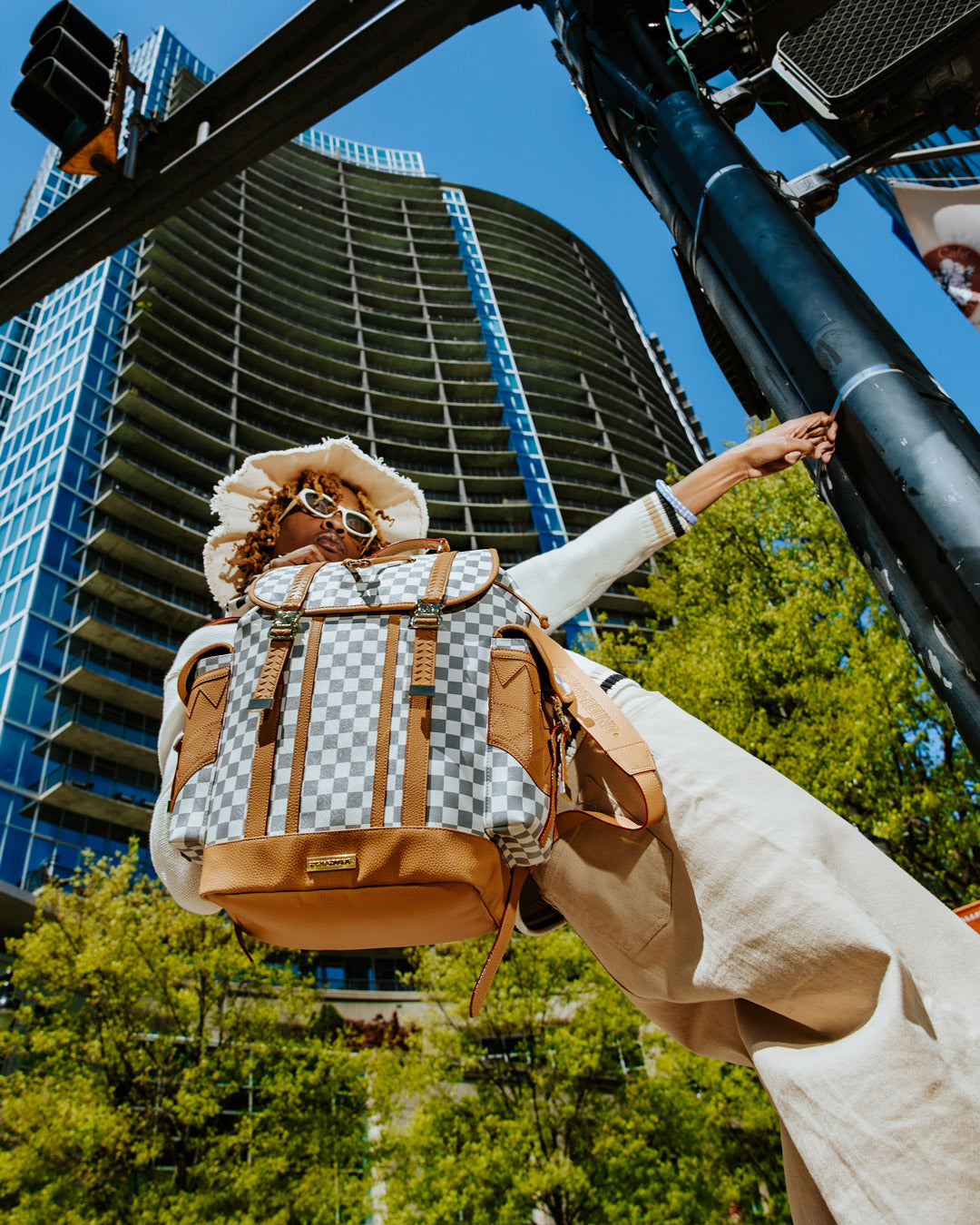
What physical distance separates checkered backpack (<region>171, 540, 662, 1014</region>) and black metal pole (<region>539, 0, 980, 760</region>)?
0.53 m

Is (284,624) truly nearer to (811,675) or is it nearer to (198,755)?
(198,755)

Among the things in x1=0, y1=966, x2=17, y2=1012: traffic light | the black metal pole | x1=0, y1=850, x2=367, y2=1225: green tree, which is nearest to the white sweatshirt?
the black metal pole

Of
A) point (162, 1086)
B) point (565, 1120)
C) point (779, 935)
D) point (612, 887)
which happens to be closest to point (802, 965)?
point (779, 935)

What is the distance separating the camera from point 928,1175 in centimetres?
98

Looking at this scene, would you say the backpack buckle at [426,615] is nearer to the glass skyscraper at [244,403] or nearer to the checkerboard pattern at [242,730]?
the checkerboard pattern at [242,730]

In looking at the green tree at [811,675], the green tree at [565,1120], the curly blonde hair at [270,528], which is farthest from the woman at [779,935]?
the green tree at [565,1120]

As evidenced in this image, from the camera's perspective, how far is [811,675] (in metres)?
9.42

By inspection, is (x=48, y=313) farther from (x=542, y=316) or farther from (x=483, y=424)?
(x=542, y=316)

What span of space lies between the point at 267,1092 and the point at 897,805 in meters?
11.2

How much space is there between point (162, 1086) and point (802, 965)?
14523mm

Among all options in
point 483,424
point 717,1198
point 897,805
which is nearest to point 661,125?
point 897,805

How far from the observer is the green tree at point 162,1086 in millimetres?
11062

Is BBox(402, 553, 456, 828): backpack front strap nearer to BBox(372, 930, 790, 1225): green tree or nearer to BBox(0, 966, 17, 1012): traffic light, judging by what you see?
BBox(372, 930, 790, 1225): green tree

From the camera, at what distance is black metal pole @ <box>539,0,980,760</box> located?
4.07 feet
